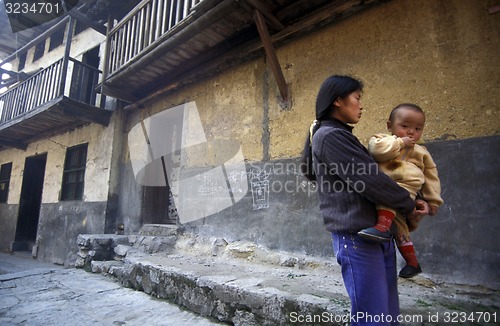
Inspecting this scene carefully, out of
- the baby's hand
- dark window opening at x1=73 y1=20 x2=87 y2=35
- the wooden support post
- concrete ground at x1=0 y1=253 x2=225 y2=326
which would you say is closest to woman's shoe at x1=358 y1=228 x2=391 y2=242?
the baby's hand

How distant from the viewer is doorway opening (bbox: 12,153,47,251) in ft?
29.9

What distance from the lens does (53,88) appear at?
647 cm

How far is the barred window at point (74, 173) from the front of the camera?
722cm

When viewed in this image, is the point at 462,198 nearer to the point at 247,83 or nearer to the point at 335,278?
the point at 335,278

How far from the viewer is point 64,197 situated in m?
7.48

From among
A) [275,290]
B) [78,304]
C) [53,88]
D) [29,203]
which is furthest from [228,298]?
[29,203]

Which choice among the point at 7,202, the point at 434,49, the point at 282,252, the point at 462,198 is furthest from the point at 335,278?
the point at 7,202

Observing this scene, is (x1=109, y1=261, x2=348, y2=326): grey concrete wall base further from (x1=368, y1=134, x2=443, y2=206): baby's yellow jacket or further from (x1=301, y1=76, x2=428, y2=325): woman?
(x1=368, y1=134, x2=443, y2=206): baby's yellow jacket

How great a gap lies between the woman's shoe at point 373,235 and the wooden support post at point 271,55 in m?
2.81

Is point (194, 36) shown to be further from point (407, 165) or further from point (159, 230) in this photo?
point (407, 165)

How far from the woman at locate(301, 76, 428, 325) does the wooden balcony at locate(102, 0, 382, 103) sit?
7.87 feet

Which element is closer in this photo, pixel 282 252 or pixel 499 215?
pixel 499 215

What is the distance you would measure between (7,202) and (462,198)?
504 inches

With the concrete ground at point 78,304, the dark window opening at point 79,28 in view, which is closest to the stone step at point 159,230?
the concrete ground at point 78,304
